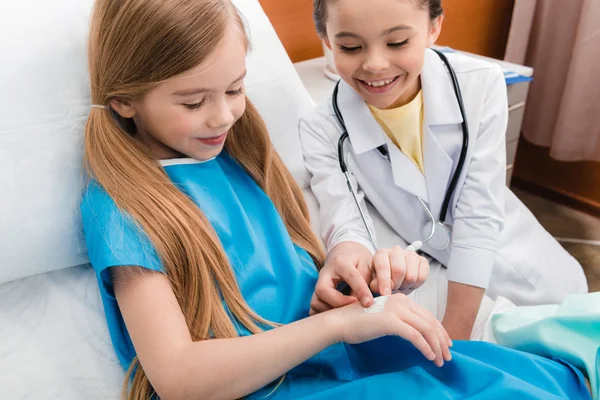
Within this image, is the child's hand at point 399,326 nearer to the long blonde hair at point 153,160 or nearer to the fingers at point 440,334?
the fingers at point 440,334

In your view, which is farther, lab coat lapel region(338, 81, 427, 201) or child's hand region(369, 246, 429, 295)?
lab coat lapel region(338, 81, 427, 201)

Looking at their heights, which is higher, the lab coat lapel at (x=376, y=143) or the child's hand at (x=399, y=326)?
the lab coat lapel at (x=376, y=143)

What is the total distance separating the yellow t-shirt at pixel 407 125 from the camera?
1.16 m

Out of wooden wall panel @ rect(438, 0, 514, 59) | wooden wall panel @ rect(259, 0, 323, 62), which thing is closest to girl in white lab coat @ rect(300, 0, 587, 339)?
wooden wall panel @ rect(259, 0, 323, 62)

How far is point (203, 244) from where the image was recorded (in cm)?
87

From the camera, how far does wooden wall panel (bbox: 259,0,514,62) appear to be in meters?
1.80

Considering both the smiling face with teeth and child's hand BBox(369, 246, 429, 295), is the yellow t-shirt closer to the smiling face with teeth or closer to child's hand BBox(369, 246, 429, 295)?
the smiling face with teeth

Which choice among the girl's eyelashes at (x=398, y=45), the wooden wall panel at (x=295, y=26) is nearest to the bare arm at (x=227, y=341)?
the girl's eyelashes at (x=398, y=45)

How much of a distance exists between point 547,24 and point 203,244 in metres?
1.72

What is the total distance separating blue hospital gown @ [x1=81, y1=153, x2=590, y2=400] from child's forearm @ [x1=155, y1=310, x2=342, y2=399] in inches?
2.5

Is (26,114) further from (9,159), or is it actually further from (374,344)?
A: (374,344)

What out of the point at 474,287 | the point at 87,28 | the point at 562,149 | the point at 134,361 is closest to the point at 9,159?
the point at 87,28

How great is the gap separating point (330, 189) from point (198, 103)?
0.39m

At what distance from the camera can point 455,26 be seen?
215 cm
